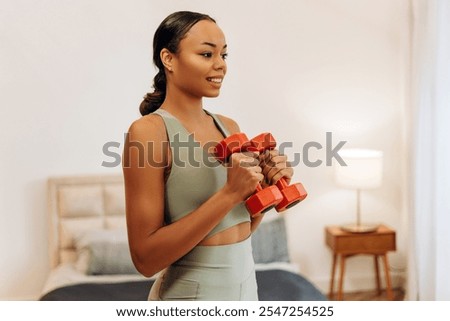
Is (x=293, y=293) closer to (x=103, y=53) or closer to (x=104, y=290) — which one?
(x=104, y=290)

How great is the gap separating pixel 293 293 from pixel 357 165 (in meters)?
0.75

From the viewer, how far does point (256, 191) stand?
97cm

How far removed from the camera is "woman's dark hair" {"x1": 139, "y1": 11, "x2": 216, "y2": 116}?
1.00 meters

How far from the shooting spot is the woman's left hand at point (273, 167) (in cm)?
101

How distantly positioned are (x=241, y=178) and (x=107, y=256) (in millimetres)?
1634

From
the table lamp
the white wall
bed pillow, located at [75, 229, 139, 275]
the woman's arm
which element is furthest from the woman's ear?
the table lamp

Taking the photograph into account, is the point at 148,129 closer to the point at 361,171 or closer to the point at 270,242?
the point at 270,242

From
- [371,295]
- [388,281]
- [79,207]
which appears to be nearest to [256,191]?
[79,207]

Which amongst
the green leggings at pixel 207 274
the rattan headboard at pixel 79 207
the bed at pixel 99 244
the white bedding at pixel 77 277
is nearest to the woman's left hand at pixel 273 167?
the green leggings at pixel 207 274

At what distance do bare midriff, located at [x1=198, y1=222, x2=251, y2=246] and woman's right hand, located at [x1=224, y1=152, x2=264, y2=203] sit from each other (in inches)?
3.6

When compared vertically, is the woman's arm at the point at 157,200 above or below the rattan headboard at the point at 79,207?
above

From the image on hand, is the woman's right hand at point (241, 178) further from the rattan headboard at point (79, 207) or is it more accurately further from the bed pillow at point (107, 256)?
the rattan headboard at point (79, 207)

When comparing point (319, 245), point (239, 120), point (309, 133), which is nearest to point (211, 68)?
point (239, 120)

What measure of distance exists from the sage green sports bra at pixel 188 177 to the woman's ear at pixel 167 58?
9 centimetres
